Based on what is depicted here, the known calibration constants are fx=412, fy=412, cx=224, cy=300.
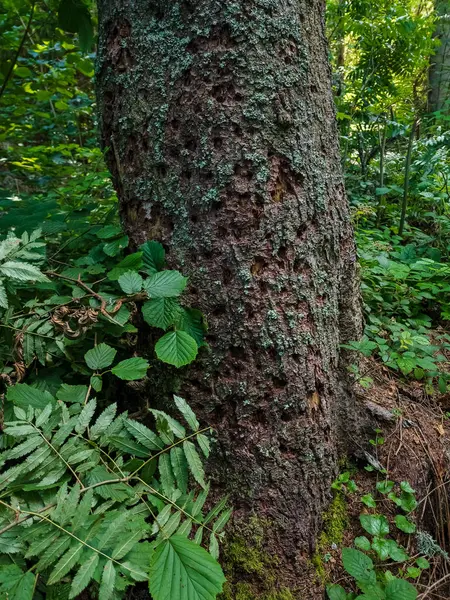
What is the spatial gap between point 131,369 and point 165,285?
Answer: 0.28 metres

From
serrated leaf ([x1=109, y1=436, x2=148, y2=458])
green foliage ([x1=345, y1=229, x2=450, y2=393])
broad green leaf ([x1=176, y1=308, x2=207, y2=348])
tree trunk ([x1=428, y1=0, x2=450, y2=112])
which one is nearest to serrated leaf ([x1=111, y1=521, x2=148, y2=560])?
serrated leaf ([x1=109, y1=436, x2=148, y2=458])

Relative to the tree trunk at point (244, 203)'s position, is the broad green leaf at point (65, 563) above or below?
below

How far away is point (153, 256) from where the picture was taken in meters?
1.42

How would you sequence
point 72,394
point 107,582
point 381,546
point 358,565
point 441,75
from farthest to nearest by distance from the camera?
1. point 441,75
2. point 381,546
3. point 358,565
4. point 72,394
5. point 107,582

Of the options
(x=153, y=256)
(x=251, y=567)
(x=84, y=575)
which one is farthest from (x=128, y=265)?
(x=251, y=567)

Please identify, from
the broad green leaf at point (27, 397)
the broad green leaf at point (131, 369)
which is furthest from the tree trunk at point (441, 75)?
the broad green leaf at point (27, 397)

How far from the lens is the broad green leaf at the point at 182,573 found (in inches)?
36.4

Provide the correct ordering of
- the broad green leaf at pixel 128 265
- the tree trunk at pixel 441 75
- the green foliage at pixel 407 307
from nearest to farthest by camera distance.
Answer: the broad green leaf at pixel 128 265 < the green foliage at pixel 407 307 < the tree trunk at pixel 441 75

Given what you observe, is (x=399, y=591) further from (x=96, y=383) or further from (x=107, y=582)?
(x=96, y=383)

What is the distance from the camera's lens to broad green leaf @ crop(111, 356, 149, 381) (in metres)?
1.24

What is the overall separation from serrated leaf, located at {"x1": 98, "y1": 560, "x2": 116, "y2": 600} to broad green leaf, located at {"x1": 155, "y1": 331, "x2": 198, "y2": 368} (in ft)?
1.71

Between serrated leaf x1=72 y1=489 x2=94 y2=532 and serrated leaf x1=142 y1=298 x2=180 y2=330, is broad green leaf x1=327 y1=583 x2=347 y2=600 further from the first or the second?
serrated leaf x1=142 y1=298 x2=180 y2=330

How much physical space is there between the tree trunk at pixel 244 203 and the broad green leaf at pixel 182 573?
1.34 feet

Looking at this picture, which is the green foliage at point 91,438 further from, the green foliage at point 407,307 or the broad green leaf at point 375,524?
the green foliage at point 407,307
